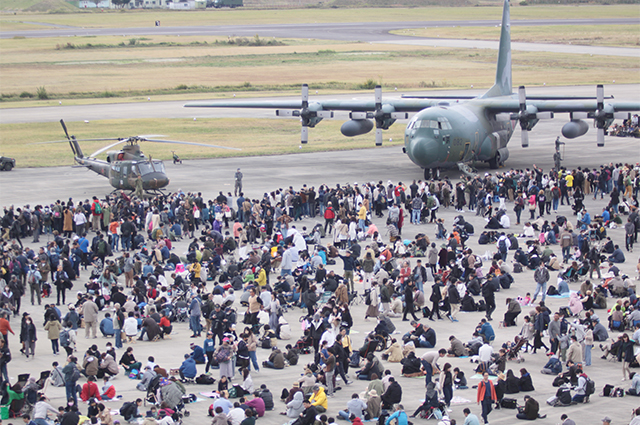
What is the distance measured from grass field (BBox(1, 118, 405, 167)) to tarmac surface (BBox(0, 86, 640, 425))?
90.4 inches

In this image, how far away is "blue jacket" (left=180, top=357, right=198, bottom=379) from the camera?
17.7 meters

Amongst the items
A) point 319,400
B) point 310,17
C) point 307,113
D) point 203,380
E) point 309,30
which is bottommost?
point 203,380

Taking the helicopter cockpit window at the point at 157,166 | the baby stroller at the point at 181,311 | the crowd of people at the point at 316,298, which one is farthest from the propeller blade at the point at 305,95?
the baby stroller at the point at 181,311

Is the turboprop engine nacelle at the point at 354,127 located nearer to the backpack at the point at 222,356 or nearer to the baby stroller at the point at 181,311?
the baby stroller at the point at 181,311

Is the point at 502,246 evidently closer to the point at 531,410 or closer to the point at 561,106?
the point at 531,410

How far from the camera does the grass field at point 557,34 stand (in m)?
129

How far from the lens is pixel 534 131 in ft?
199

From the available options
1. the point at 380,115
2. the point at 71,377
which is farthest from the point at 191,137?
the point at 71,377

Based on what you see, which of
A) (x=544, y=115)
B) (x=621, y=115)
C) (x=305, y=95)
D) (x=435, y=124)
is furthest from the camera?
(x=305, y=95)

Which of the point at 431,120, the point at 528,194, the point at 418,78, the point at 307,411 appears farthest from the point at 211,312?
the point at 418,78

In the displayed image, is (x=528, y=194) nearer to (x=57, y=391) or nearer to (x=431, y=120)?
(x=431, y=120)

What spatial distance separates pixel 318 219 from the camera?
34.7 m

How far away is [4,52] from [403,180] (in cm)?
9716

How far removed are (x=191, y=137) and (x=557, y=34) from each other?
10213 centimetres
